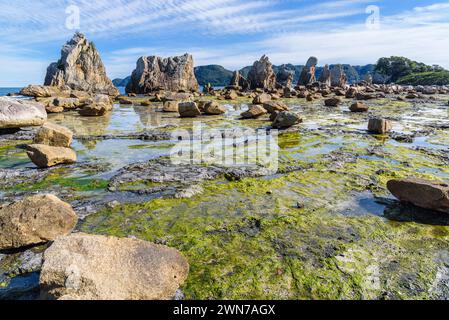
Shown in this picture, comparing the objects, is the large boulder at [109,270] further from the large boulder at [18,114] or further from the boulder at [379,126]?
the boulder at [379,126]

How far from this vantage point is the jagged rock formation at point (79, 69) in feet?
227

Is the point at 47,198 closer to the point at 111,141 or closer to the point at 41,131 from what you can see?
the point at 41,131

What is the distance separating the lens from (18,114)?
468 inches

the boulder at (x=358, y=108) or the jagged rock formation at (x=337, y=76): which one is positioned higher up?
the jagged rock formation at (x=337, y=76)

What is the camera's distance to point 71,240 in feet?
12.0

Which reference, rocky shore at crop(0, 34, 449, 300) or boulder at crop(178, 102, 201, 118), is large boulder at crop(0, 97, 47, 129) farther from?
boulder at crop(178, 102, 201, 118)

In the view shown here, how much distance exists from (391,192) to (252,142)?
629 cm

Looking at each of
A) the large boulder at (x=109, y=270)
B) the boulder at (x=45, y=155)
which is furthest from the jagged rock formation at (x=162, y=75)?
the large boulder at (x=109, y=270)

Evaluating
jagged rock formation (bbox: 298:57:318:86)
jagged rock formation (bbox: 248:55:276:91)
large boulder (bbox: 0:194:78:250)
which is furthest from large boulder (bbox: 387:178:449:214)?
jagged rock formation (bbox: 298:57:318:86)

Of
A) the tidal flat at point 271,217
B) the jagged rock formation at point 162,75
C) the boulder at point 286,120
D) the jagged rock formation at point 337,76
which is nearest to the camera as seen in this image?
the tidal flat at point 271,217

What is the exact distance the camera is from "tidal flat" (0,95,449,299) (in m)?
3.86

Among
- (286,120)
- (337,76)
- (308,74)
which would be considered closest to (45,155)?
(286,120)

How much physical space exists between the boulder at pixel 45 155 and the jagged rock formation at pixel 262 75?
6482 cm

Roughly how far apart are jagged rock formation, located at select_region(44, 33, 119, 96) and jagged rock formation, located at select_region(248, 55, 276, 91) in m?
31.0
